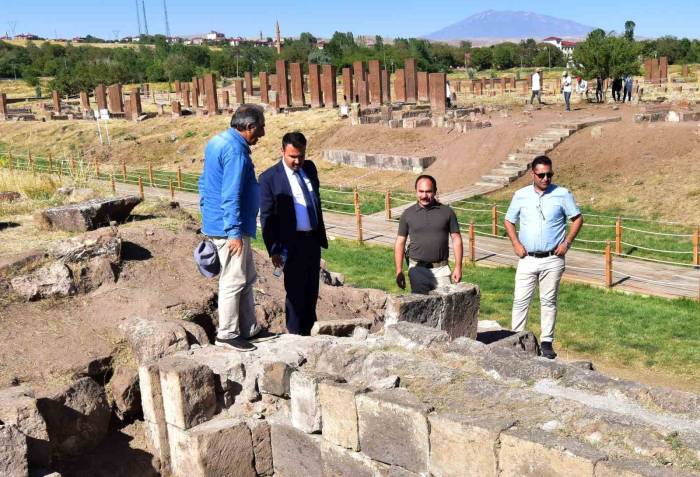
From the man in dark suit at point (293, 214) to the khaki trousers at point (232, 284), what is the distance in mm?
380

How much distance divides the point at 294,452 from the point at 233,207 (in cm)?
185

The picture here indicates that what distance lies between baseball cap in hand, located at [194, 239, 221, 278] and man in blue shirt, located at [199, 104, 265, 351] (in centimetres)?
8

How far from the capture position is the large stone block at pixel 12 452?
4.78 metres

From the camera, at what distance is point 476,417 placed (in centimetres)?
458

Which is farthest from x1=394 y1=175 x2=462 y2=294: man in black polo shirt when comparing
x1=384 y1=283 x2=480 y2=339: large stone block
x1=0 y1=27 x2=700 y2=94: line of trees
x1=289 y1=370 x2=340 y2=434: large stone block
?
x1=0 y1=27 x2=700 y2=94: line of trees

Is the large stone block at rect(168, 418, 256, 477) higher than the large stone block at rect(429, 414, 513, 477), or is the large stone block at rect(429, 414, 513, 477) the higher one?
the large stone block at rect(429, 414, 513, 477)

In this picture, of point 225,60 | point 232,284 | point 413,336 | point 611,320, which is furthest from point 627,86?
point 225,60

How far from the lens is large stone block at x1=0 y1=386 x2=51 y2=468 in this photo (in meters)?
5.16

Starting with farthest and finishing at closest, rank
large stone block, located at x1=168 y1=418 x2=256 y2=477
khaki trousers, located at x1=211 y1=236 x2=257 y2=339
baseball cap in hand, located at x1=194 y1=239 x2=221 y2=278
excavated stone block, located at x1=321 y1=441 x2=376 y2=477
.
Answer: khaki trousers, located at x1=211 y1=236 x2=257 y2=339 < baseball cap in hand, located at x1=194 y1=239 x2=221 y2=278 < large stone block, located at x1=168 y1=418 x2=256 y2=477 < excavated stone block, located at x1=321 y1=441 x2=376 y2=477

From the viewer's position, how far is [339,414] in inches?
204

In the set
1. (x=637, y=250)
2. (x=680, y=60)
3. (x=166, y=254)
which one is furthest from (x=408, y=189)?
(x=680, y=60)

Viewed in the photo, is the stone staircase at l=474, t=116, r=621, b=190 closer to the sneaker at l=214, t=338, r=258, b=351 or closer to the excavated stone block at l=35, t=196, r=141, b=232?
the excavated stone block at l=35, t=196, r=141, b=232

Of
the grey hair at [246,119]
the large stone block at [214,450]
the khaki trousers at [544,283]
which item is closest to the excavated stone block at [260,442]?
the large stone block at [214,450]

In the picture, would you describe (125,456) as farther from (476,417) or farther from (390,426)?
(476,417)
